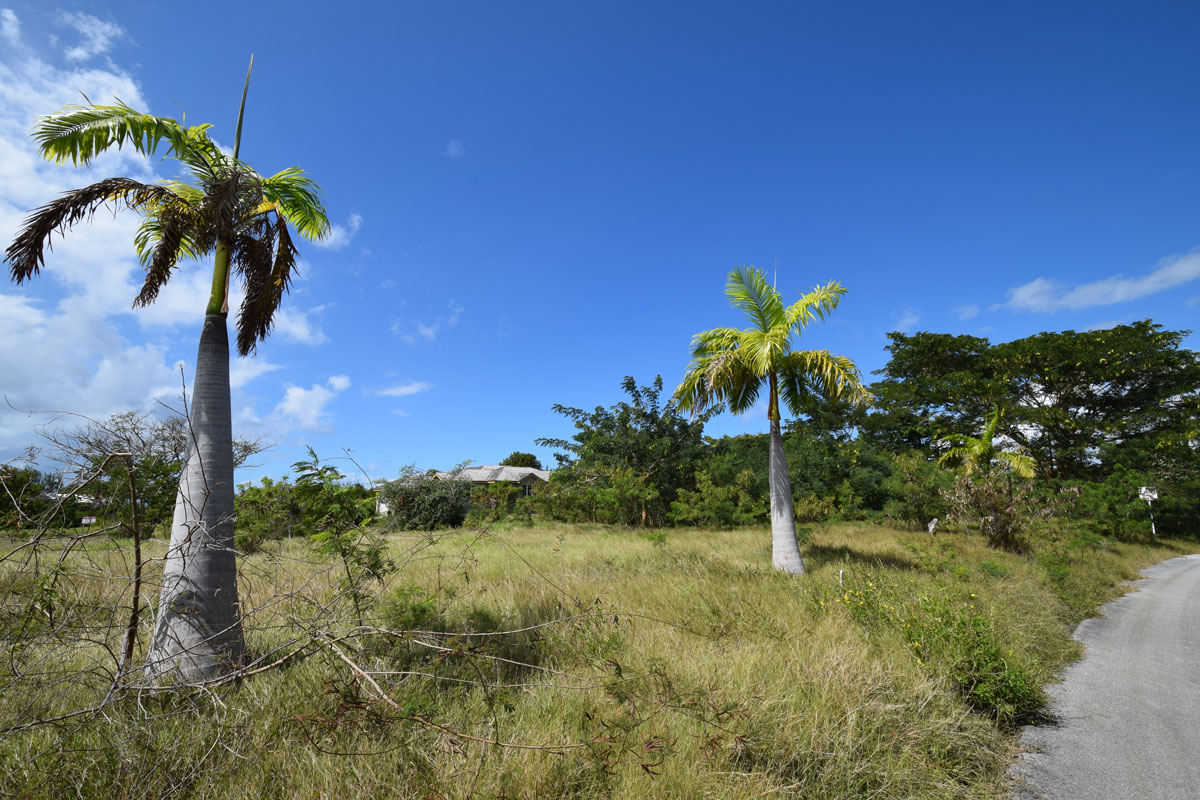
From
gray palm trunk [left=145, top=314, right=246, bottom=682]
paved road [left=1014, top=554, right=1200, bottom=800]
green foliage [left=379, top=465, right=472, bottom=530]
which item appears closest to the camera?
paved road [left=1014, top=554, right=1200, bottom=800]

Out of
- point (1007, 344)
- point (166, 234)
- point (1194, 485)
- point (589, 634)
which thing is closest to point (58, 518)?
point (166, 234)

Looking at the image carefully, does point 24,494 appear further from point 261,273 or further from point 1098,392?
point 1098,392

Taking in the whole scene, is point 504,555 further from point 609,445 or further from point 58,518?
point 609,445

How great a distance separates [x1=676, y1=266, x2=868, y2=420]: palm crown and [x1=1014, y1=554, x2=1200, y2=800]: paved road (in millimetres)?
4739

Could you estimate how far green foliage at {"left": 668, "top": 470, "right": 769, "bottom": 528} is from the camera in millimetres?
18641

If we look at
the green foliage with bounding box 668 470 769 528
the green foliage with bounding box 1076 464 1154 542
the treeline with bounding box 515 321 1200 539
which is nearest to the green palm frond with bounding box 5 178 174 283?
the treeline with bounding box 515 321 1200 539

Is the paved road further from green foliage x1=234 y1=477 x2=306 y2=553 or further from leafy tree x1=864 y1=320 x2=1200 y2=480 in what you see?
leafy tree x1=864 y1=320 x2=1200 y2=480

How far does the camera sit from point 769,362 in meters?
9.47

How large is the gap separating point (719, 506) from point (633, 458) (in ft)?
14.1

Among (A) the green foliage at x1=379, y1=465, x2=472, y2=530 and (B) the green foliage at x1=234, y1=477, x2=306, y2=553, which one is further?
(A) the green foliage at x1=379, y1=465, x2=472, y2=530

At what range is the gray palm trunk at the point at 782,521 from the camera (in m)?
9.29

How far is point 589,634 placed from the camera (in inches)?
202

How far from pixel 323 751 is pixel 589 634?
8.99 ft

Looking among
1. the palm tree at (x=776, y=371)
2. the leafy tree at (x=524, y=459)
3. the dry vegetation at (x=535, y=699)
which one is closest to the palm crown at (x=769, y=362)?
the palm tree at (x=776, y=371)
